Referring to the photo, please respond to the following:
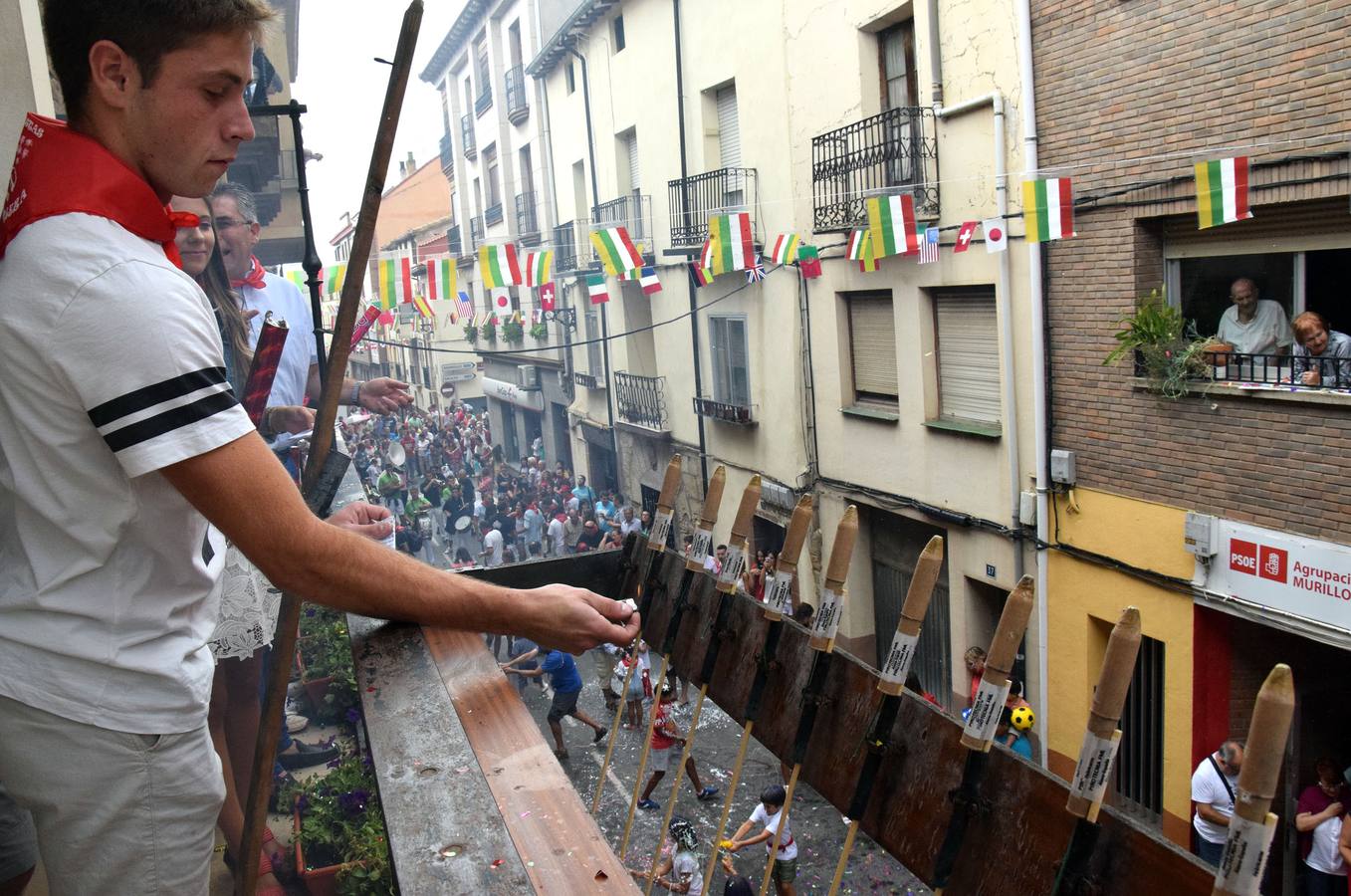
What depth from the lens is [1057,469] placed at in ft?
29.8

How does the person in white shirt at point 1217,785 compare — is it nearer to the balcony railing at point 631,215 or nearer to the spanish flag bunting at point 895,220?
the spanish flag bunting at point 895,220

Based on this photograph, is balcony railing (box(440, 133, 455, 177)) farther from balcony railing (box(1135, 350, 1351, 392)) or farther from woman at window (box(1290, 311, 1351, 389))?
woman at window (box(1290, 311, 1351, 389))

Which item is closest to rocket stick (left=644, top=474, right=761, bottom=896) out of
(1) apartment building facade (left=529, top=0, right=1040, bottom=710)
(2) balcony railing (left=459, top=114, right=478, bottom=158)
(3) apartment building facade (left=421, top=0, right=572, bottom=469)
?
(1) apartment building facade (left=529, top=0, right=1040, bottom=710)

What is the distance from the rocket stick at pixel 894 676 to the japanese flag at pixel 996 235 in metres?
7.82

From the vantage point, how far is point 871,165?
10781mm

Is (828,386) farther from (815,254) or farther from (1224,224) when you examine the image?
(1224,224)

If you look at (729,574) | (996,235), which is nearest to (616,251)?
(996,235)

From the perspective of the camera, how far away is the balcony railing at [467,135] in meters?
25.4

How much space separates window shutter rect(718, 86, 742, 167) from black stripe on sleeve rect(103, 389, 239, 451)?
13721 millimetres

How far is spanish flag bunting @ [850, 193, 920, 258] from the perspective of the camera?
9.67 metres

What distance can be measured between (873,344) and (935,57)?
10.0 ft

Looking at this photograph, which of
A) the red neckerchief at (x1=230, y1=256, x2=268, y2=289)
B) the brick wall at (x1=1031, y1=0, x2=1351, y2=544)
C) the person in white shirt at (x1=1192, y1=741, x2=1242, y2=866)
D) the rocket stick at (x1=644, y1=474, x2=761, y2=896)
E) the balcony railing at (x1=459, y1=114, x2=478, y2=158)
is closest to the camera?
the rocket stick at (x1=644, y1=474, x2=761, y2=896)

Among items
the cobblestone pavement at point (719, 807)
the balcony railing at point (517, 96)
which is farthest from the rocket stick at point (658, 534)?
the balcony railing at point (517, 96)

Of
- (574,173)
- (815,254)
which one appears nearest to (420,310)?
(574,173)
